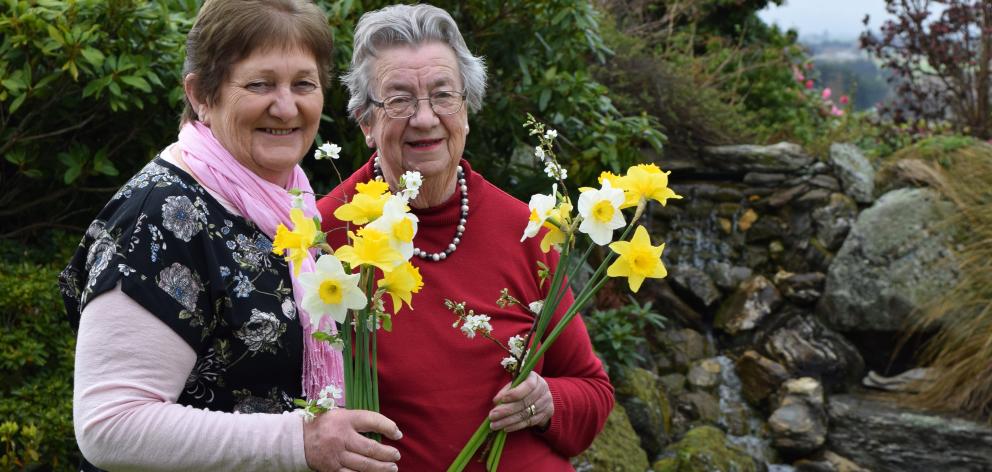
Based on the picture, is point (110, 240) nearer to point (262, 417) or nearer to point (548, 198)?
point (262, 417)

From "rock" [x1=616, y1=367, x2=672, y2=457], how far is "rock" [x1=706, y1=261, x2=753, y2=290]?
6.34ft

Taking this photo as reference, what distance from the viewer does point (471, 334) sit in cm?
179

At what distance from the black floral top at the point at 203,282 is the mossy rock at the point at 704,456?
3.95 m

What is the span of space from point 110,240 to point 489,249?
0.87 metres

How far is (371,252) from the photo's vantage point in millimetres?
1468

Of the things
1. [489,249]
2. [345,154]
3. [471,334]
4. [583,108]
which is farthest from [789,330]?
[471,334]

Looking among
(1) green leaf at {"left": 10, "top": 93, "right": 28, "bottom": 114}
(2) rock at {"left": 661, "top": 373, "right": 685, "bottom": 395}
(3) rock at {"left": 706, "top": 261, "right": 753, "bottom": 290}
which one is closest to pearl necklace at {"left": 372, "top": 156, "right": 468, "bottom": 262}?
(1) green leaf at {"left": 10, "top": 93, "right": 28, "bottom": 114}

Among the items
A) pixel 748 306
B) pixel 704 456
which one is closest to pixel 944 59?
pixel 748 306

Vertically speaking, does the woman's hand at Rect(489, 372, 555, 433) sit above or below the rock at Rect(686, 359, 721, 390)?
above

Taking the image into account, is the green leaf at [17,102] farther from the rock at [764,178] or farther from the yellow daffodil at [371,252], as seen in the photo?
the rock at [764,178]

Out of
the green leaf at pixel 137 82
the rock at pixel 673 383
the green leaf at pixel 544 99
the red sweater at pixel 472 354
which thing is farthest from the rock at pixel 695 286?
the red sweater at pixel 472 354

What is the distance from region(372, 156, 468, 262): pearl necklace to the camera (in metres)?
2.20

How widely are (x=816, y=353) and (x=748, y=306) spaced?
595 mm

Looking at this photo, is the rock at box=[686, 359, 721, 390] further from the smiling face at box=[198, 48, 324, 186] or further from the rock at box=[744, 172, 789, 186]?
the smiling face at box=[198, 48, 324, 186]
